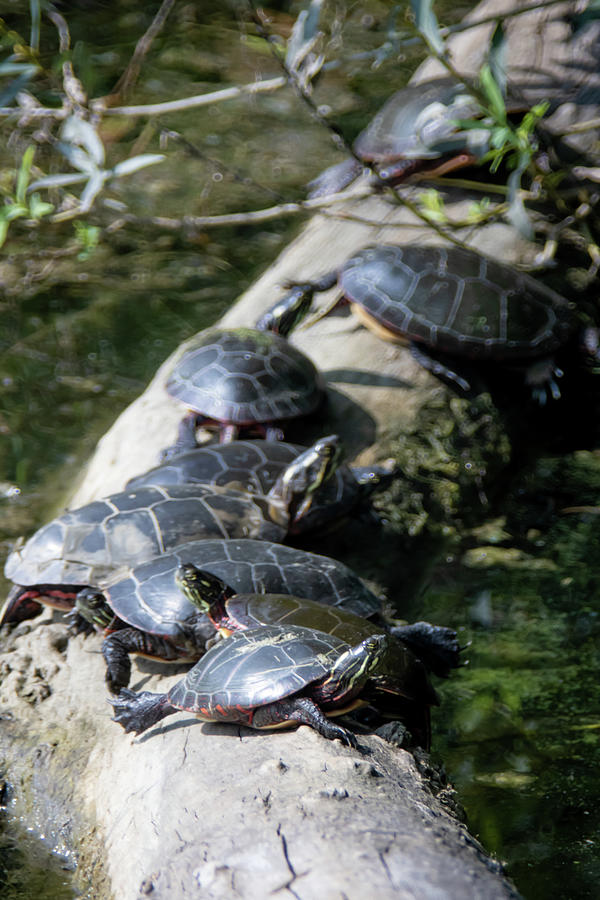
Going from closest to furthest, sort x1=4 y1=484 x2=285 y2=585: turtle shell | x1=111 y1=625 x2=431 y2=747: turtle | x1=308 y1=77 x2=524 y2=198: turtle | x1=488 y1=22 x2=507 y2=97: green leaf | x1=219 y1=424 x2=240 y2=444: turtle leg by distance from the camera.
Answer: x1=111 y1=625 x2=431 y2=747: turtle
x1=4 y1=484 x2=285 y2=585: turtle shell
x1=488 y1=22 x2=507 y2=97: green leaf
x1=219 y1=424 x2=240 y2=444: turtle leg
x1=308 y1=77 x2=524 y2=198: turtle

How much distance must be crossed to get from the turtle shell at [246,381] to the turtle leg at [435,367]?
53cm

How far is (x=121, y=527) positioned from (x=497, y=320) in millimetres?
2114

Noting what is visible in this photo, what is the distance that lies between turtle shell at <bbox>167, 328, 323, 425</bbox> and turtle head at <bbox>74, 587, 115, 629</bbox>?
126 cm

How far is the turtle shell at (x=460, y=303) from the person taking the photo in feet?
13.8

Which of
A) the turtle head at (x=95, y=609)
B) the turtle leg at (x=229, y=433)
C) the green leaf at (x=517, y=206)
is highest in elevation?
the green leaf at (x=517, y=206)

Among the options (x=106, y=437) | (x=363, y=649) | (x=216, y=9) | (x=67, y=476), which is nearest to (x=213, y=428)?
(x=106, y=437)

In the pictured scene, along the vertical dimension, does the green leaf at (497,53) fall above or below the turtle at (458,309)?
above

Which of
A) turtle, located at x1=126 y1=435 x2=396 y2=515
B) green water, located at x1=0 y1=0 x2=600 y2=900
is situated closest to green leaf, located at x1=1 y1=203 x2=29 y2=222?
green water, located at x1=0 y1=0 x2=600 y2=900

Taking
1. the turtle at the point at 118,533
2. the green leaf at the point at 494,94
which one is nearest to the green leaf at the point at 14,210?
the turtle at the point at 118,533

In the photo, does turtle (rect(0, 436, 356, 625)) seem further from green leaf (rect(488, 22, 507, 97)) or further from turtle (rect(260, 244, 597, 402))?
green leaf (rect(488, 22, 507, 97))

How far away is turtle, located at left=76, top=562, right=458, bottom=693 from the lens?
2.50m

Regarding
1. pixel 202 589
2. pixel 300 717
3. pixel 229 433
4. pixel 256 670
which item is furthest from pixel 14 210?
pixel 300 717

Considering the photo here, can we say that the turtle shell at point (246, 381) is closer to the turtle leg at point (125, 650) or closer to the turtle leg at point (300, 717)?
the turtle leg at point (125, 650)

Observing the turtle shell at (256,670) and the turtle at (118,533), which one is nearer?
the turtle shell at (256,670)
